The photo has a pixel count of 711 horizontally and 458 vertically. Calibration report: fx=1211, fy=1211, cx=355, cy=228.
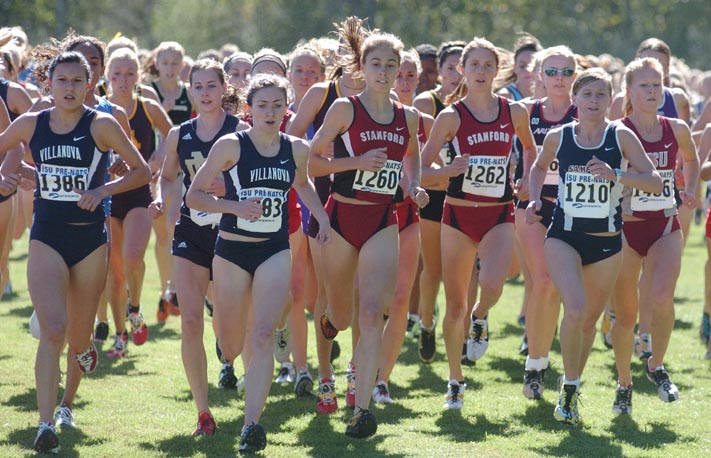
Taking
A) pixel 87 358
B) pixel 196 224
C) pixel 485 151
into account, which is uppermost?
pixel 485 151

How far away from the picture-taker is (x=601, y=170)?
7.32 meters

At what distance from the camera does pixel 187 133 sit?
24.9ft

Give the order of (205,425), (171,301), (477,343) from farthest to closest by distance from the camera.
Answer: (171,301) → (477,343) → (205,425)

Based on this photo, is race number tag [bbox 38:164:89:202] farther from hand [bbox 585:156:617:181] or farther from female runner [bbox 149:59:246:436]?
hand [bbox 585:156:617:181]

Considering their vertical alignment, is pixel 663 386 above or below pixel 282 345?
below

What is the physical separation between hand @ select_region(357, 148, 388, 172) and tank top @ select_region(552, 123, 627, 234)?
116 centimetres

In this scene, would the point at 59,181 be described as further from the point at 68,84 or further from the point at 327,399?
the point at 327,399

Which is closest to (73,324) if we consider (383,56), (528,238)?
(383,56)

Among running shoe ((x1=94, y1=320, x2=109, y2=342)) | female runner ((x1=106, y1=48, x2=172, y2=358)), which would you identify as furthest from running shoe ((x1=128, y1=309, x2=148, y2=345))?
running shoe ((x1=94, y1=320, x2=109, y2=342))

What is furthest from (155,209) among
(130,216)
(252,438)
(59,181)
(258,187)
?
(130,216)

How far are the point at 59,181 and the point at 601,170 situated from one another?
3202mm

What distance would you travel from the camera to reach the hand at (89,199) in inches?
269

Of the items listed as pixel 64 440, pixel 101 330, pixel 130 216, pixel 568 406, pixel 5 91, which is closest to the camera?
pixel 64 440

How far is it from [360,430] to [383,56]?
89.5 inches
